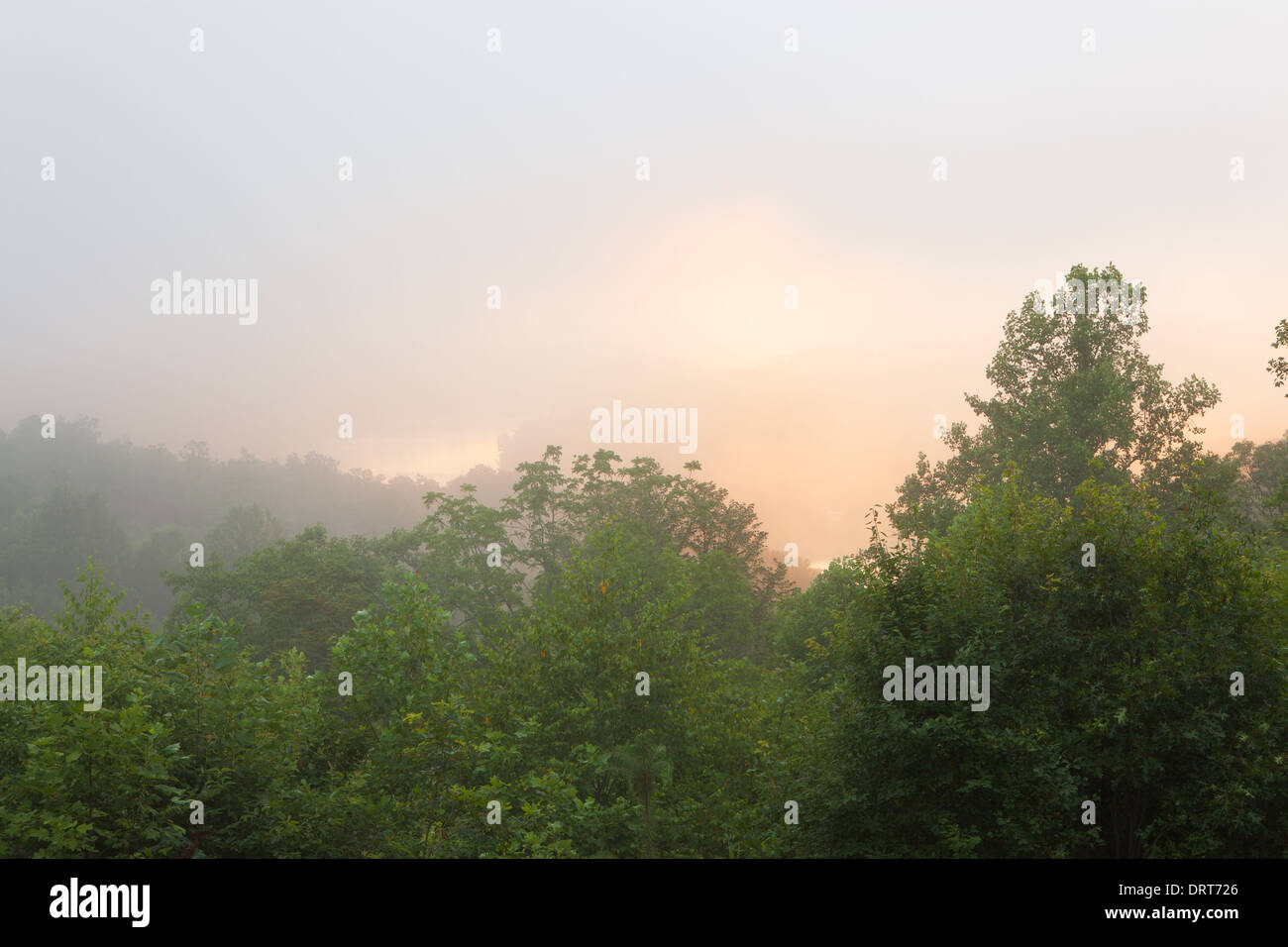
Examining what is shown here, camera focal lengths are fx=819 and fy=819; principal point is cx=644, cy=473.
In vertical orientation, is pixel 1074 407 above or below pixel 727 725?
above

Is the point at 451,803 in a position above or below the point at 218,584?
below

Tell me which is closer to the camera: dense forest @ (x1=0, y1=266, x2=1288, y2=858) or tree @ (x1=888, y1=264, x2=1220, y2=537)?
dense forest @ (x1=0, y1=266, x2=1288, y2=858)

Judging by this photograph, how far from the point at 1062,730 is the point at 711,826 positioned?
24.3ft

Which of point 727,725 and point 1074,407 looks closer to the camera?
point 727,725

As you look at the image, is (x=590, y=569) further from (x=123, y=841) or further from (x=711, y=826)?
(x=123, y=841)

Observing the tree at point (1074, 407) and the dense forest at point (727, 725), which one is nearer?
the dense forest at point (727, 725)

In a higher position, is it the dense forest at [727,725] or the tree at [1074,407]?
the tree at [1074,407]

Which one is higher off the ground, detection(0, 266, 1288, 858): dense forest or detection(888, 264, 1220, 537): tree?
detection(888, 264, 1220, 537): tree

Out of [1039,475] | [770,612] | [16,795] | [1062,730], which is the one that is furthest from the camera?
[770,612]
